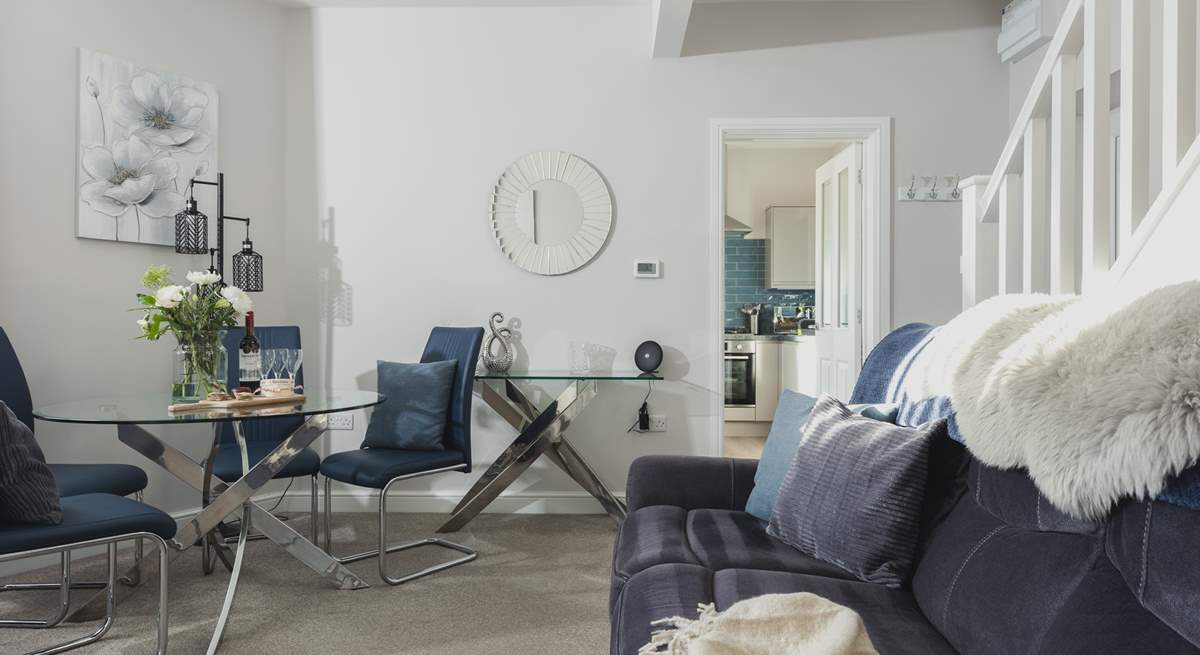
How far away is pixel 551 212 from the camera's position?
169 inches

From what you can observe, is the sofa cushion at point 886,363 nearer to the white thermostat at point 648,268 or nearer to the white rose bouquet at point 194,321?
the white thermostat at point 648,268

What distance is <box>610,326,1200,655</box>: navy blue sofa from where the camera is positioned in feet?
3.32

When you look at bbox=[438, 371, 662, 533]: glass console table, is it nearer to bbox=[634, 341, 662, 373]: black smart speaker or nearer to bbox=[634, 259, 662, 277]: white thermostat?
bbox=[634, 341, 662, 373]: black smart speaker

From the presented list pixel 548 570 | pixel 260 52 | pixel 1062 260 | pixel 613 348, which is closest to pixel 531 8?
pixel 260 52

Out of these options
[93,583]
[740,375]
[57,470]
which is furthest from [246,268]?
[740,375]

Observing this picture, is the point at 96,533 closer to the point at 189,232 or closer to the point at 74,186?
the point at 189,232

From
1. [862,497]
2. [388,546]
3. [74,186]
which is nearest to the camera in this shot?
[862,497]

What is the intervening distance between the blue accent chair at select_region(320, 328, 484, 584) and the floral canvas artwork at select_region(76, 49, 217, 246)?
1408 millimetres

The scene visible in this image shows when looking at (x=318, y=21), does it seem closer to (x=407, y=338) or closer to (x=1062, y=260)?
(x=407, y=338)

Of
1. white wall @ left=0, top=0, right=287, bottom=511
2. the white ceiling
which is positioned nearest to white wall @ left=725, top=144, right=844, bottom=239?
the white ceiling

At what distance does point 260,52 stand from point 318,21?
0.35 meters

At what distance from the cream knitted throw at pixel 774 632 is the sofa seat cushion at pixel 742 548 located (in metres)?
0.47

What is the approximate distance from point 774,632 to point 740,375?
18.9 ft

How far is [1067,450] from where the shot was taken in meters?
1.13
